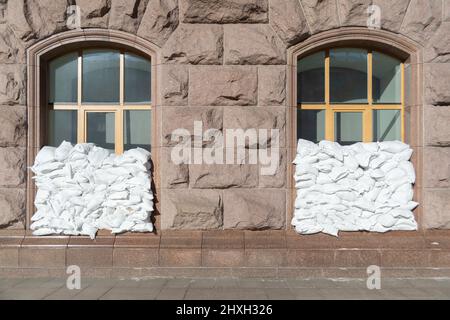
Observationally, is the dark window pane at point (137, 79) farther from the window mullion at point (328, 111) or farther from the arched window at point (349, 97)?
the window mullion at point (328, 111)

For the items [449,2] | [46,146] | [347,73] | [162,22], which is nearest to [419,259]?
[347,73]

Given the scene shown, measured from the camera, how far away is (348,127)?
8.48 metres

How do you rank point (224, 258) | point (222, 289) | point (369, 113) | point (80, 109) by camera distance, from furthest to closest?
1. point (369, 113)
2. point (80, 109)
3. point (224, 258)
4. point (222, 289)

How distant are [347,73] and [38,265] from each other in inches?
254

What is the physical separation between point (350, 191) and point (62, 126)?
5343 mm

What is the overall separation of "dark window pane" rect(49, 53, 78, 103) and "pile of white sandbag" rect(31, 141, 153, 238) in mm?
1085

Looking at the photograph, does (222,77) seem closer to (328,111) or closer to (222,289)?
(328,111)

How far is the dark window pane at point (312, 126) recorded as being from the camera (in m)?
8.45

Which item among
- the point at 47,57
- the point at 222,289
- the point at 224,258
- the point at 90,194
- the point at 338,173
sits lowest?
the point at 222,289

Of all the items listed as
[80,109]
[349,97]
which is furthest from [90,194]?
[349,97]

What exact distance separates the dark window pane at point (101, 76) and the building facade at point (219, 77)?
0.42 m

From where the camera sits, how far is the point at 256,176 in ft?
26.1

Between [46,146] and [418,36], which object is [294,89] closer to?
[418,36]

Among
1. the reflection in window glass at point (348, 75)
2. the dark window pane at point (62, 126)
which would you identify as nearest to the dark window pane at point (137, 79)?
the dark window pane at point (62, 126)
